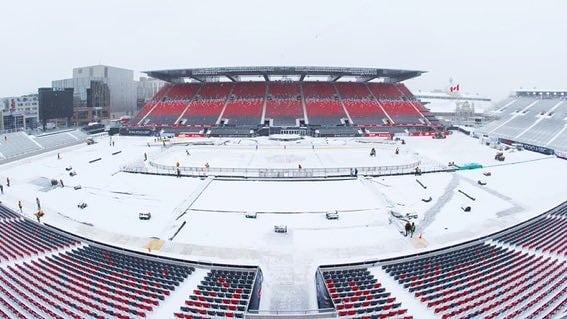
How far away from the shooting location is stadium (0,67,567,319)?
18125 millimetres

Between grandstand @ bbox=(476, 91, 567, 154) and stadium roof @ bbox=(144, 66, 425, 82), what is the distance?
2384 cm

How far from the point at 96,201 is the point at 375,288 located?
28.3m

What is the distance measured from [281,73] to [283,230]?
66598mm

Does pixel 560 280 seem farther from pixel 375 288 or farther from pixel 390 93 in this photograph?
pixel 390 93

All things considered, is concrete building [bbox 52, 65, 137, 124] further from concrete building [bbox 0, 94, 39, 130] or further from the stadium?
the stadium

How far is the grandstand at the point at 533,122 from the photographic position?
212ft

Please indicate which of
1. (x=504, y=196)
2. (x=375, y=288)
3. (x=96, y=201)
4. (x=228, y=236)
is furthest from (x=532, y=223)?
(x=96, y=201)

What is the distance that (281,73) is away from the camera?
87.6m

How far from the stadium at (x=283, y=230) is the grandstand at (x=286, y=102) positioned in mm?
17014

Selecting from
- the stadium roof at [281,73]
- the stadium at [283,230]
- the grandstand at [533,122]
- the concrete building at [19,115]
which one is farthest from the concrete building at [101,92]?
the grandstand at [533,122]

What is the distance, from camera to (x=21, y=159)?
5616 cm

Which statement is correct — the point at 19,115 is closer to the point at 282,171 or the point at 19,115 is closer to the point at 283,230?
the point at 282,171

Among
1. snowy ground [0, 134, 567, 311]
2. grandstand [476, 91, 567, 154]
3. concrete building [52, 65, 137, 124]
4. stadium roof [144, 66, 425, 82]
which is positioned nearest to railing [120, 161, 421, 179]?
snowy ground [0, 134, 567, 311]

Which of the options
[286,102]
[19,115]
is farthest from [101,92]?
[286,102]
